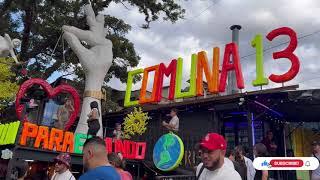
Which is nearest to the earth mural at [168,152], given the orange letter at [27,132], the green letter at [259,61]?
the green letter at [259,61]

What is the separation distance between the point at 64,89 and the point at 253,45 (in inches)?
310

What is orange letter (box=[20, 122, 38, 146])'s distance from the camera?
10.8 metres

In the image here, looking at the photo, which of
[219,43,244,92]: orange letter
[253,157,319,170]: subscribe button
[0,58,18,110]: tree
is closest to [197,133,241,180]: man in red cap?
[253,157,319,170]: subscribe button

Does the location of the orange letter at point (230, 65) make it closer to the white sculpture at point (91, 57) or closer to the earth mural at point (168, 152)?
the earth mural at point (168, 152)

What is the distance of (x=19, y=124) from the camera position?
1074 centimetres

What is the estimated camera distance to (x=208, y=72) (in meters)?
15.9

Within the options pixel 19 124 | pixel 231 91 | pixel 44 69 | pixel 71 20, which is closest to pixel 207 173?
pixel 19 124

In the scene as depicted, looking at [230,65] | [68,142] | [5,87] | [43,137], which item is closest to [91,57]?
[68,142]

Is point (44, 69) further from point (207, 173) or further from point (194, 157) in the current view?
point (207, 173)

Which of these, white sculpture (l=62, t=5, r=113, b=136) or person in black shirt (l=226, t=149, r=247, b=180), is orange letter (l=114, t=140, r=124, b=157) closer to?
white sculpture (l=62, t=5, r=113, b=136)

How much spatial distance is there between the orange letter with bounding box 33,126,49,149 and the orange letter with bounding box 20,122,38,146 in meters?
0.15

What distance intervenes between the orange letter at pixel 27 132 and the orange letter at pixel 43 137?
15 cm

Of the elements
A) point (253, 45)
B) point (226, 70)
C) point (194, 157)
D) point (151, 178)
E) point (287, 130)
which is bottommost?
point (151, 178)

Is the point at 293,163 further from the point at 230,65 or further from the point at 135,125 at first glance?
the point at 230,65
